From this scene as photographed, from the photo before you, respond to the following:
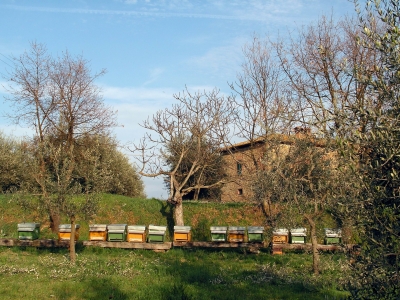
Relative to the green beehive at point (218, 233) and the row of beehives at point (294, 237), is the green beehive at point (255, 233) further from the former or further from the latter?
the green beehive at point (218, 233)

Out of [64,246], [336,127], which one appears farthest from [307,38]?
[336,127]

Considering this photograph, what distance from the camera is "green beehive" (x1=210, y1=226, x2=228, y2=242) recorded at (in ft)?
70.7

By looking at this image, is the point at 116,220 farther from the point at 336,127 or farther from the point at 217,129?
the point at 336,127

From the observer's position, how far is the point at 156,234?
20.9 meters

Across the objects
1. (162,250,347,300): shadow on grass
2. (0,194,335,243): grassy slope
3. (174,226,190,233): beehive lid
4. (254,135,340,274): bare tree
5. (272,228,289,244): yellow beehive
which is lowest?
(162,250,347,300): shadow on grass

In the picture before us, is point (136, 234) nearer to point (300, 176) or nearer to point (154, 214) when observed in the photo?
point (154, 214)

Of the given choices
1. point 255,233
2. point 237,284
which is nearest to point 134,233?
point 255,233

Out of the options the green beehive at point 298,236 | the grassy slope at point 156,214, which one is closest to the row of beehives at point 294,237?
the green beehive at point 298,236

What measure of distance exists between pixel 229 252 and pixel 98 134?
37.8 ft

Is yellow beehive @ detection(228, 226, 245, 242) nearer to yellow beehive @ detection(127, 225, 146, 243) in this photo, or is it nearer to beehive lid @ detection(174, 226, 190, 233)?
beehive lid @ detection(174, 226, 190, 233)

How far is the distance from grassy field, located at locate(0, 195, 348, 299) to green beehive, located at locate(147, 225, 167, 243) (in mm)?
628

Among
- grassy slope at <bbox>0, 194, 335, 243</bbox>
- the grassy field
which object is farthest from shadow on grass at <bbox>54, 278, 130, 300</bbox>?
grassy slope at <bbox>0, 194, 335, 243</bbox>

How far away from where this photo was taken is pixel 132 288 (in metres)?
12.8

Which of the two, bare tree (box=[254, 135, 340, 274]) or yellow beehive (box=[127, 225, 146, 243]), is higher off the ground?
bare tree (box=[254, 135, 340, 274])
